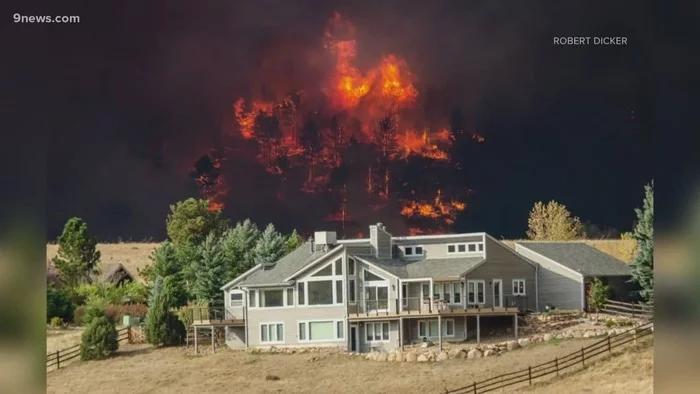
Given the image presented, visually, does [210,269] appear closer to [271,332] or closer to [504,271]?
[271,332]

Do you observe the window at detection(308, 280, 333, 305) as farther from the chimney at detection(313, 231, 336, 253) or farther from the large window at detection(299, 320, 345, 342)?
the chimney at detection(313, 231, 336, 253)

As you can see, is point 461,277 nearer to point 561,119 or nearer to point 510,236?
point 510,236

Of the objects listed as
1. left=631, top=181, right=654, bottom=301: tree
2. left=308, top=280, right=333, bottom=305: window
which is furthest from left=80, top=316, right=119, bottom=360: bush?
left=631, top=181, right=654, bottom=301: tree

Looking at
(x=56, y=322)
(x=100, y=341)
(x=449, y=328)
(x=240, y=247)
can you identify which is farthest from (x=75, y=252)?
(x=449, y=328)

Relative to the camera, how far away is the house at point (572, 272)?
1255 centimetres

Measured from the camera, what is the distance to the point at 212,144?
492 inches

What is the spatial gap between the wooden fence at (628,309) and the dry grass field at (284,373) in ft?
1.26

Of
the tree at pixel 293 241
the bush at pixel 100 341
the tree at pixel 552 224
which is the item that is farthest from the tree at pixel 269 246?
the tree at pixel 552 224

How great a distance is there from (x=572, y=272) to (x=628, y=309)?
0.60 meters

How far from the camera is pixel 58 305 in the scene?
484 inches

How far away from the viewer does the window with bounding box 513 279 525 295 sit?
12.4 metres

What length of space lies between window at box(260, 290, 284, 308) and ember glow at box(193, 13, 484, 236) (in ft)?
2.58

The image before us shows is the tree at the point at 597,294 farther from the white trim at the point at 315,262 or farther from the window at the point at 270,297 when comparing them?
the window at the point at 270,297

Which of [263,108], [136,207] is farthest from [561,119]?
[136,207]
